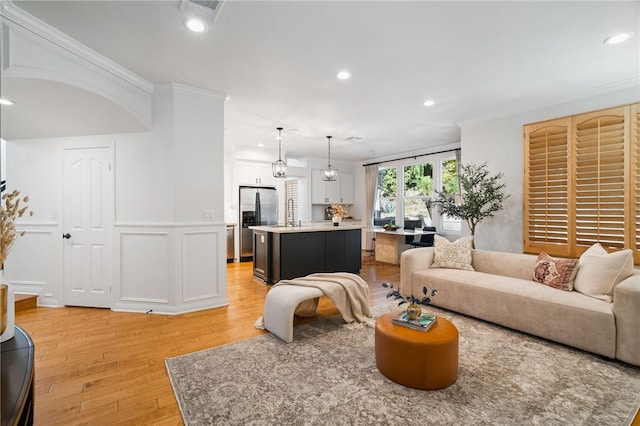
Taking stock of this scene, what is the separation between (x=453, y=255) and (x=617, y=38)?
2658mm

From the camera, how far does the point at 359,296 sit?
3328 mm

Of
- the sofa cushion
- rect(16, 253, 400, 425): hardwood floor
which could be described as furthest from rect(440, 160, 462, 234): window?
rect(16, 253, 400, 425): hardwood floor

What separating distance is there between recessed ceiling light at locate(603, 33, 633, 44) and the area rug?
9.05ft

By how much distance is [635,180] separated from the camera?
11.0 ft

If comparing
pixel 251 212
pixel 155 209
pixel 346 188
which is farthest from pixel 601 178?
pixel 251 212

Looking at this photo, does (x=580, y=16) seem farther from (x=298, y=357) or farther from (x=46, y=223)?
(x=46, y=223)

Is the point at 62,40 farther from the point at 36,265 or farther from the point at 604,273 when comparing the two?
the point at 604,273

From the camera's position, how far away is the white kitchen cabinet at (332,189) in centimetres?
828

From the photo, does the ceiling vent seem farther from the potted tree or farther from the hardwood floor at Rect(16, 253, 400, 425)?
the potted tree

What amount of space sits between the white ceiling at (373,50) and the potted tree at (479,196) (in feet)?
3.19

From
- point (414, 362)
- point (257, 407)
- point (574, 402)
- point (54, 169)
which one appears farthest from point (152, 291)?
point (574, 402)

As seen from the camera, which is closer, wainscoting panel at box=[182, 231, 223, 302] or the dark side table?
the dark side table

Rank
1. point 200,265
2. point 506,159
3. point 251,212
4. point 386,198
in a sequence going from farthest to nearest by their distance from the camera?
point 386,198, point 251,212, point 506,159, point 200,265

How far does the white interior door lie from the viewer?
374cm
